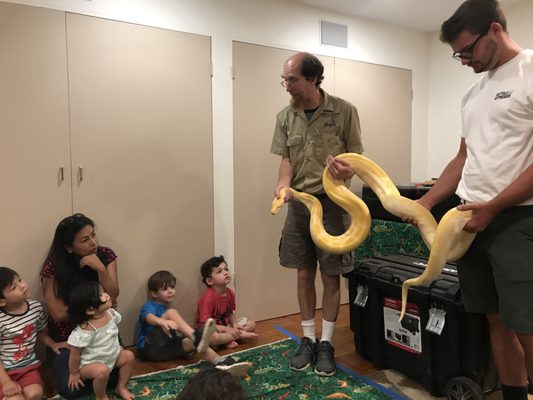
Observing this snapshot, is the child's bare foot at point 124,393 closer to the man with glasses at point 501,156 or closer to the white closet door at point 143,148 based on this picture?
the white closet door at point 143,148

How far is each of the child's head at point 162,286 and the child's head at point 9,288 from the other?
0.81 m

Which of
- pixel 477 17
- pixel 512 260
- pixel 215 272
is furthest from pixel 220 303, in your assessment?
pixel 477 17

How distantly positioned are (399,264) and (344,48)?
1997 mm

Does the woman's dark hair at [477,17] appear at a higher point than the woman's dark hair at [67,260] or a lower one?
higher

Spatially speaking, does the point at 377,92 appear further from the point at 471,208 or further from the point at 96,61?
the point at 471,208

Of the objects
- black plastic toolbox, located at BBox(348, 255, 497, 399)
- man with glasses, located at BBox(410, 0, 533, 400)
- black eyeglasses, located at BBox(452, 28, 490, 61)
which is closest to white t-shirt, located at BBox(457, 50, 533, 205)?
man with glasses, located at BBox(410, 0, 533, 400)

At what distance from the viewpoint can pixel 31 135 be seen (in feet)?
8.13

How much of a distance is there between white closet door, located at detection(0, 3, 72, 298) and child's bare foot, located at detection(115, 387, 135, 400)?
0.80 m

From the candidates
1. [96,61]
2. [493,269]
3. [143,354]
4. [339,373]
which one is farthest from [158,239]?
[493,269]

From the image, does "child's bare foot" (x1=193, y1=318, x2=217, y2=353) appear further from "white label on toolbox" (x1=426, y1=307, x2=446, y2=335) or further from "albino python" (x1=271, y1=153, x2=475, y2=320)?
"white label on toolbox" (x1=426, y1=307, x2=446, y2=335)

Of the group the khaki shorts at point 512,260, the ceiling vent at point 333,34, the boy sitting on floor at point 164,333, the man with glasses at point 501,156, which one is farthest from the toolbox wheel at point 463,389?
the ceiling vent at point 333,34

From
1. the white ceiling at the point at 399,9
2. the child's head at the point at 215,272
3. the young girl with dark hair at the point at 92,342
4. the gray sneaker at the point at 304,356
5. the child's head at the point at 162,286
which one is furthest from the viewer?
the white ceiling at the point at 399,9

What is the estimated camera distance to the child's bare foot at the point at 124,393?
2.13m

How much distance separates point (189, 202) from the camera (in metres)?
2.99
